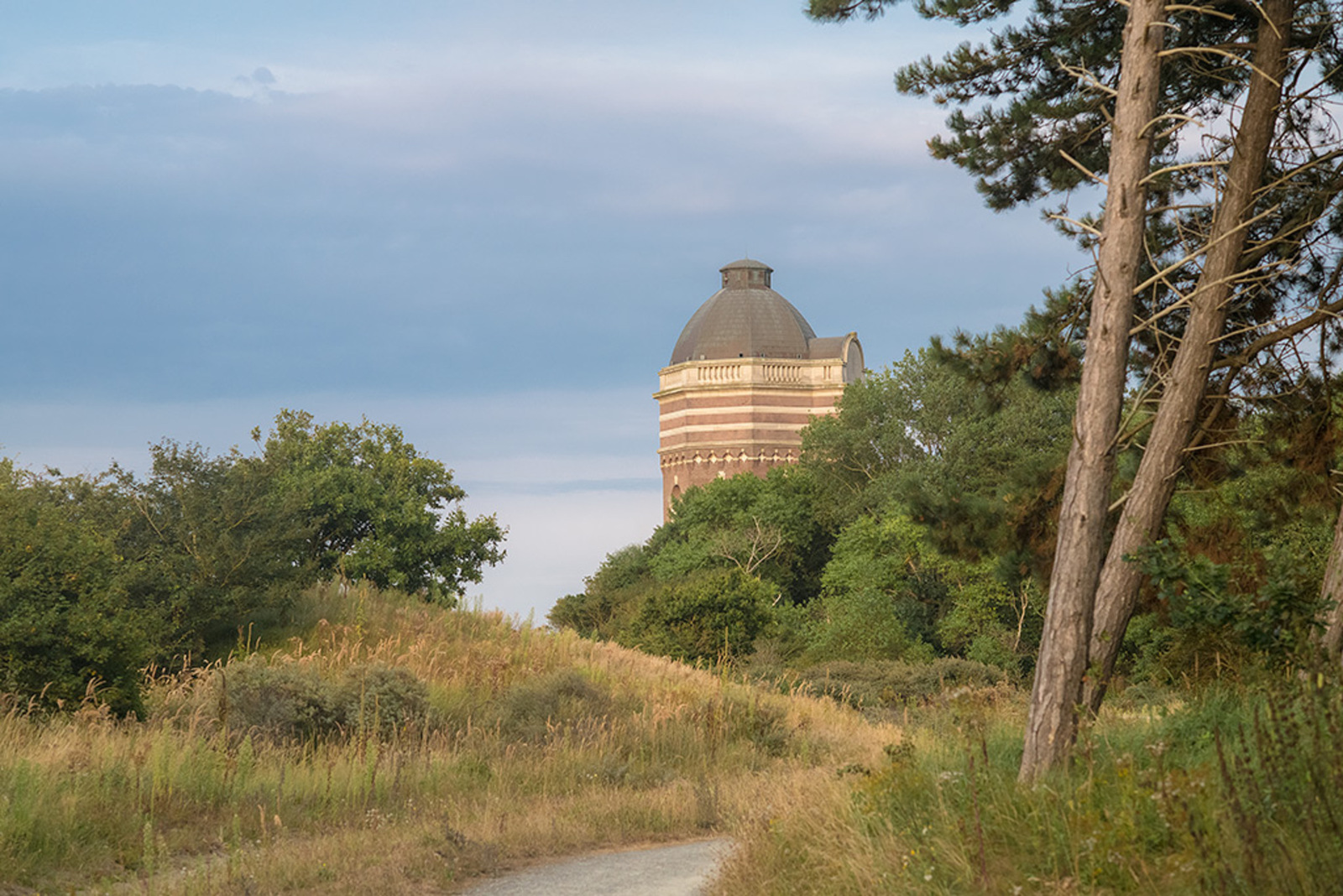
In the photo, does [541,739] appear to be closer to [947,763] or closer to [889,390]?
[947,763]

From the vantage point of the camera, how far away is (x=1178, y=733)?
348 inches

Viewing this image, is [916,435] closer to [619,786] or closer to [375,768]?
[619,786]

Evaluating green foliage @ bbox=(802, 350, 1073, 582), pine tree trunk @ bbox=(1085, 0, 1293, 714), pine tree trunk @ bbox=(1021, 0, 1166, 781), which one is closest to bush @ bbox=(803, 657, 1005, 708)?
green foliage @ bbox=(802, 350, 1073, 582)

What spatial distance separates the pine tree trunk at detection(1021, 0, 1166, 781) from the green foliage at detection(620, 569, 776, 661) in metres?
28.8

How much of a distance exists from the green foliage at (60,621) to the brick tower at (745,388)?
5230 centimetres

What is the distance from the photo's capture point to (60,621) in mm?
16266

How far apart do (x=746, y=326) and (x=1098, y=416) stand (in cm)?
6136

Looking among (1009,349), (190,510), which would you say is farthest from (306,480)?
(1009,349)

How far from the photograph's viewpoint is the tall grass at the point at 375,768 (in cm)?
997

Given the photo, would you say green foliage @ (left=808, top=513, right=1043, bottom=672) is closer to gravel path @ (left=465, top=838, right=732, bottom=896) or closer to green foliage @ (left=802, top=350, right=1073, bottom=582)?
green foliage @ (left=802, top=350, right=1073, bottom=582)

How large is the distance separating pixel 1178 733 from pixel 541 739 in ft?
31.2

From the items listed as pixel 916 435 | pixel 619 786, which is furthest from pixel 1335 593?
pixel 916 435

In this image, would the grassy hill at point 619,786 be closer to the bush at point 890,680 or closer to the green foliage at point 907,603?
the bush at point 890,680

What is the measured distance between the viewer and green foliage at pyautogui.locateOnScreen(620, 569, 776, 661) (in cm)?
3869
